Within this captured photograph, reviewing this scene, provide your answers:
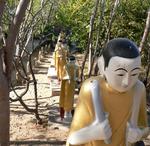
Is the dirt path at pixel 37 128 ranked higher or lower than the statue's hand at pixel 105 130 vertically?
lower

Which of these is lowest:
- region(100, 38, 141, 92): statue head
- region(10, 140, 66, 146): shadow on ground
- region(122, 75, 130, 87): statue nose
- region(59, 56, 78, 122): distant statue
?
region(10, 140, 66, 146): shadow on ground

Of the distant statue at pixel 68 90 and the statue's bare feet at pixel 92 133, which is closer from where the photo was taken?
the statue's bare feet at pixel 92 133

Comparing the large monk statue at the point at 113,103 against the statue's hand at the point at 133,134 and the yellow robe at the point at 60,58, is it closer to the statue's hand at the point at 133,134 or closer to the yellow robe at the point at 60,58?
the statue's hand at the point at 133,134

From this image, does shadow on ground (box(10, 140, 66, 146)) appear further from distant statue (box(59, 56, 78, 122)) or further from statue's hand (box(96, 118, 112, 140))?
statue's hand (box(96, 118, 112, 140))

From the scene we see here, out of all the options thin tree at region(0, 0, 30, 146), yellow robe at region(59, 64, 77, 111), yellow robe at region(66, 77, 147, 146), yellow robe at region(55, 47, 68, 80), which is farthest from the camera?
yellow robe at region(55, 47, 68, 80)

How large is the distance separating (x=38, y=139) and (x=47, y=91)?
422 centimetres

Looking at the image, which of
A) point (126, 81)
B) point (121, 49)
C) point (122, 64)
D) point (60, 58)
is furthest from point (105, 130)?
point (60, 58)

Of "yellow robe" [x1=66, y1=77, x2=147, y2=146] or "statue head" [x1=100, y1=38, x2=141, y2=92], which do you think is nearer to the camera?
"statue head" [x1=100, y1=38, x2=141, y2=92]

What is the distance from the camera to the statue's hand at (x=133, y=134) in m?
2.97

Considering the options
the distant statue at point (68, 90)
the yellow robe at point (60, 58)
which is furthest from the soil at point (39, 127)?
the yellow robe at point (60, 58)

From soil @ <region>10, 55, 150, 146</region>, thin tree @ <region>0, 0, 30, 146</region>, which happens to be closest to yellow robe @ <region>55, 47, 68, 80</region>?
soil @ <region>10, 55, 150, 146</region>

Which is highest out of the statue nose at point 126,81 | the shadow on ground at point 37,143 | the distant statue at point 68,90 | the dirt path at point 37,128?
the statue nose at point 126,81

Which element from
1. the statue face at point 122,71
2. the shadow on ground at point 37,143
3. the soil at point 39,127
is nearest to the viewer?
the statue face at point 122,71

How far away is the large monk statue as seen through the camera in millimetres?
2852
